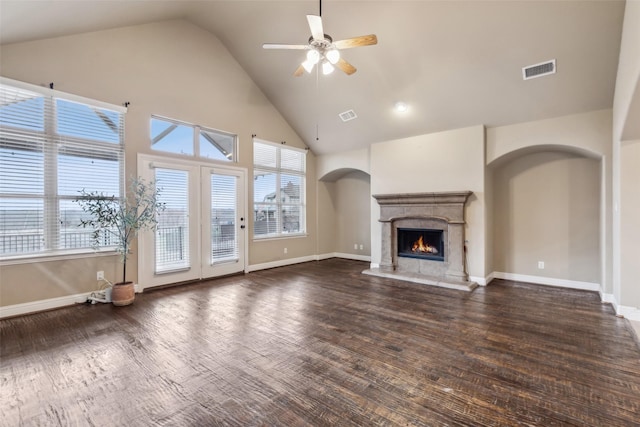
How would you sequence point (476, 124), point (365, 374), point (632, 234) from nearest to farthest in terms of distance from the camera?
point (365, 374), point (632, 234), point (476, 124)

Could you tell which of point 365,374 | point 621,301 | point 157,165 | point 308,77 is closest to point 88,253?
point 157,165

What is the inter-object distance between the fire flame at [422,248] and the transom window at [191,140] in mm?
4038

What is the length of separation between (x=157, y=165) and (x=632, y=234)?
6537 millimetres

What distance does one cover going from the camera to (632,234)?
3.35 m

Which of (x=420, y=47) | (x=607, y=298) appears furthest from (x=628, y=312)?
(x=420, y=47)

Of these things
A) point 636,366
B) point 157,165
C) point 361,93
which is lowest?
point 636,366

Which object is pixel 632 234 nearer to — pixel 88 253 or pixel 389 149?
pixel 389 149

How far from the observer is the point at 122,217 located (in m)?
4.00

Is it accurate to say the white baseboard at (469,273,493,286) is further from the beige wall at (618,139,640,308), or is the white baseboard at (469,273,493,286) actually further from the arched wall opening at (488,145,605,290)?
Result: the beige wall at (618,139,640,308)

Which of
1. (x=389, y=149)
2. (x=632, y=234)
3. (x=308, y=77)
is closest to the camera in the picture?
(x=632, y=234)

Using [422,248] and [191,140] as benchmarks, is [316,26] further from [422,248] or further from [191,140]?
[422,248]

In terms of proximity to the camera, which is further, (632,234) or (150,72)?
(150,72)

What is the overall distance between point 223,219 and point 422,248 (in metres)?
3.94

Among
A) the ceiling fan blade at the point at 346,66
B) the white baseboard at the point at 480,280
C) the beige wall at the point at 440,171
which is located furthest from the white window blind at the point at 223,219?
the white baseboard at the point at 480,280
